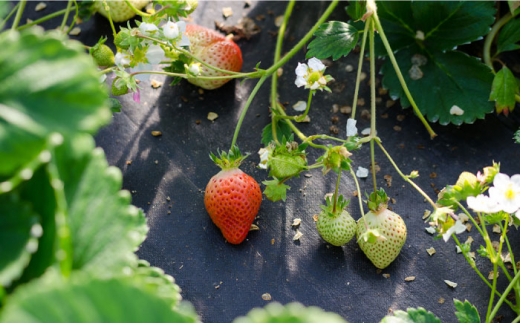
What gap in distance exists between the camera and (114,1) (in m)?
0.89

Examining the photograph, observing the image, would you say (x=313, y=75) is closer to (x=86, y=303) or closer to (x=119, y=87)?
(x=119, y=87)

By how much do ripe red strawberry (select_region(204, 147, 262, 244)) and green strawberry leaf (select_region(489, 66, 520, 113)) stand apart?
43 centimetres

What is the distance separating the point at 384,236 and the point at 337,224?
72mm

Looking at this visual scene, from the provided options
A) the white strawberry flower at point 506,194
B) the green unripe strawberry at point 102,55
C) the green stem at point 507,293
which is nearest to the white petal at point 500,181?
the white strawberry flower at point 506,194

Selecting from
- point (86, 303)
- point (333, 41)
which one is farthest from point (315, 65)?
point (86, 303)

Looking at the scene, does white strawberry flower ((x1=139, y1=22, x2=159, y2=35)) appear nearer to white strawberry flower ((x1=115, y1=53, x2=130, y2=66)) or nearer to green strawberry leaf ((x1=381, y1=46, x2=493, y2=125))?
white strawberry flower ((x1=115, y1=53, x2=130, y2=66))

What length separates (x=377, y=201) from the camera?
0.74 metres

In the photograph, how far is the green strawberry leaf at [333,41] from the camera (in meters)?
0.80

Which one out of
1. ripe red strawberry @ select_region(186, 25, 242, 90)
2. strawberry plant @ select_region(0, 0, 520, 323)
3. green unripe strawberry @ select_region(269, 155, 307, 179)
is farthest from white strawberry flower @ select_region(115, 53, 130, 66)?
green unripe strawberry @ select_region(269, 155, 307, 179)

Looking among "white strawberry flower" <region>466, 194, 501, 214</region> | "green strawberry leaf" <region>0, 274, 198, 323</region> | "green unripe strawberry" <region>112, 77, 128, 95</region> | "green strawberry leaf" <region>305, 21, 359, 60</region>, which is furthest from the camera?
"green strawberry leaf" <region>305, 21, 359, 60</region>

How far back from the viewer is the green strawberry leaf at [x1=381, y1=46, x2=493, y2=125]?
85cm

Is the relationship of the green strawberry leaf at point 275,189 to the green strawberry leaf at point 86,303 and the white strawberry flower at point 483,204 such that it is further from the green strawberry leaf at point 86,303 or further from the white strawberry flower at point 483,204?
the green strawberry leaf at point 86,303

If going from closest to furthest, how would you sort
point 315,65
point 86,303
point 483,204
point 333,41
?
point 86,303 → point 483,204 → point 315,65 → point 333,41

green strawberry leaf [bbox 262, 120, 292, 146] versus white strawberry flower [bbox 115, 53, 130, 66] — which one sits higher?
white strawberry flower [bbox 115, 53, 130, 66]
